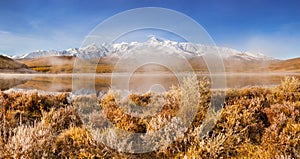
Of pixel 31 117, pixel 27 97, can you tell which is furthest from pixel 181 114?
pixel 27 97

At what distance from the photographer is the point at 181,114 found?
6.56 m

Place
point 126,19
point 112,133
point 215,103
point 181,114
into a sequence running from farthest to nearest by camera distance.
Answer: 1. point 215,103
2. point 126,19
3. point 181,114
4. point 112,133

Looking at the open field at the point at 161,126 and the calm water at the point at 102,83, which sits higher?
the calm water at the point at 102,83

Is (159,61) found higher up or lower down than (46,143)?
higher up

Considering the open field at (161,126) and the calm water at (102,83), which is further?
the calm water at (102,83)

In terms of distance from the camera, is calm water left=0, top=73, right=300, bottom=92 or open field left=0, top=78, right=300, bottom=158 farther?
calm water left=0, top=73, right=300, bottom=92

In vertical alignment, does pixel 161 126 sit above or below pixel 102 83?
below

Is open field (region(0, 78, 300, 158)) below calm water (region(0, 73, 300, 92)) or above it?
below

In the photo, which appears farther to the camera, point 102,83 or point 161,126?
→ point 102,83

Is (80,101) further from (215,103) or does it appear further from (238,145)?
(238,145)

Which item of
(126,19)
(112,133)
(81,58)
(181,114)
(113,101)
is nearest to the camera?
(112,133)

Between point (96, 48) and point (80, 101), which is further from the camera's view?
point (80, 101)

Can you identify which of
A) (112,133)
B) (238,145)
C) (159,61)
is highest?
(159,61)

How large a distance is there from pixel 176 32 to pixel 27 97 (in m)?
5.54
